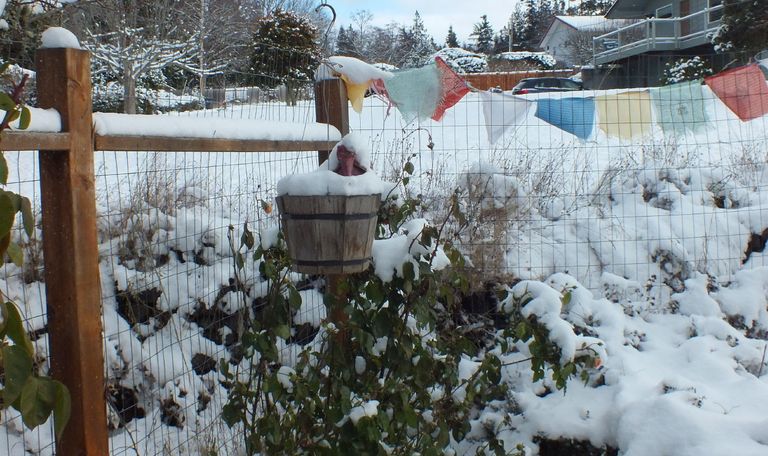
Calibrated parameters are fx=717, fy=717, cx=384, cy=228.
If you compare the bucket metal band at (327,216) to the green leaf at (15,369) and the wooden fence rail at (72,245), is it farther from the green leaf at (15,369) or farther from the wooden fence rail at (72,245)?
the green leaf at (15,369)

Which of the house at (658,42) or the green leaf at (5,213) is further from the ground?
the house at (658,42)

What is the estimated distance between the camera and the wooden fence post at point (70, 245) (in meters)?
2.21

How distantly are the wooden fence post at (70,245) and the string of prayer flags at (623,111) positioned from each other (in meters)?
4.32

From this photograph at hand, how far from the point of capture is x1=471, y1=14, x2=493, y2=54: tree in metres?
56.1

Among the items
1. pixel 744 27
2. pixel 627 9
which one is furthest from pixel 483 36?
pixel 744 27

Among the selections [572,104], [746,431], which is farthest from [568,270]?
[746,431]

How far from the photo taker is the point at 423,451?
312 cm

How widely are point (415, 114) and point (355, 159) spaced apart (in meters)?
2.37

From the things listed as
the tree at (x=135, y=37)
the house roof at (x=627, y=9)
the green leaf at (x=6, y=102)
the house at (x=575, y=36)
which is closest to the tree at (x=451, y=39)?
the house at (x=575, y=36)

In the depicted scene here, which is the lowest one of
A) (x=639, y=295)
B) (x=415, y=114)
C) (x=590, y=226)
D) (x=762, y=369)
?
(x=762, y=369)

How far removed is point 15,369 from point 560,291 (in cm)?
398

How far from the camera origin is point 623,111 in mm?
5922


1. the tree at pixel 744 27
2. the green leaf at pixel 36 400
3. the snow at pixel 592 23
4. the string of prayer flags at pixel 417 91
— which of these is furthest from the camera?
the snow at pixel 592 23

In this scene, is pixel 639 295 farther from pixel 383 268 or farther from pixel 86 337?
pixel 86 337
